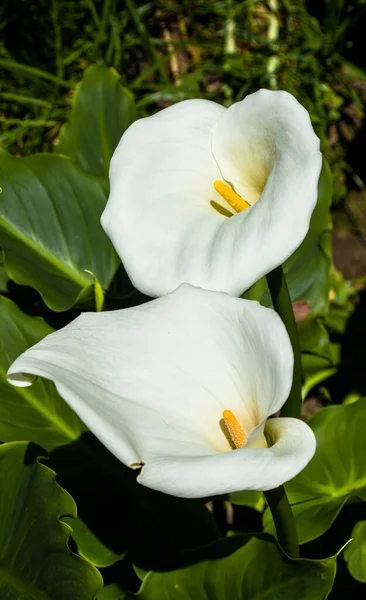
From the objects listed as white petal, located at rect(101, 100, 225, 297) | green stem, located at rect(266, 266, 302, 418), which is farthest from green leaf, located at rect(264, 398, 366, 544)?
white petal, located at rect(101, 100, 225, 297)

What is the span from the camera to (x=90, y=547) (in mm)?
1401

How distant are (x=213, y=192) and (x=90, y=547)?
70 cm

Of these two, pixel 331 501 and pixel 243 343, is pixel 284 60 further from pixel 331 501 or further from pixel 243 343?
pixel 243 343

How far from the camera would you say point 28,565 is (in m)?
1.24

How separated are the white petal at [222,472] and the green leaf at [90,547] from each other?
58 cm

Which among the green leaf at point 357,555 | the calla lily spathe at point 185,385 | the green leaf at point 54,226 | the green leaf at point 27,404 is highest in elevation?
the calla lily spathe at point 185,385

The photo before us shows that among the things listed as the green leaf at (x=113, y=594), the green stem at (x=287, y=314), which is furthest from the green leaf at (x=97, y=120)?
the green leaf at (x=113, y=594)

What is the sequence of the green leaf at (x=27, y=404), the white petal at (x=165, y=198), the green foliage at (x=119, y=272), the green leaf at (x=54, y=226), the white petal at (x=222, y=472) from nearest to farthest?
the white petal at (x=222, y=472) < the white petal at (x=165, y=198) < the green foliage at (x=119, y=272) < the green leaf at (x=27, y=404) < the green leaf at (x=54, y=226)

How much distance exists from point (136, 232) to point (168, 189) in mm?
118

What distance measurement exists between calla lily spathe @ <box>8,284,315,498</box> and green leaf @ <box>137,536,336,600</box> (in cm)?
21

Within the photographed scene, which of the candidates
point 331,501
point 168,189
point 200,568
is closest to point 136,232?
point 168,189

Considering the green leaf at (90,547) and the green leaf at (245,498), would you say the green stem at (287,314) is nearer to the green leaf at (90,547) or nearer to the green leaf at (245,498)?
the green leaf at (245,498)

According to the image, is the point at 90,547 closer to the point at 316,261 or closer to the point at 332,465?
the point at 332,465

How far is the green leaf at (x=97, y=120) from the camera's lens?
1.91 m
